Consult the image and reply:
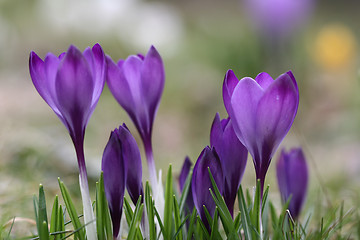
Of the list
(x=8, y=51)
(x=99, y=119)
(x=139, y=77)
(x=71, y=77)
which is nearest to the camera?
(x=71, y=77)

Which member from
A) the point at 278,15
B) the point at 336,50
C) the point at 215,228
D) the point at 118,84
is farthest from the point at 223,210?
the point at 336,50

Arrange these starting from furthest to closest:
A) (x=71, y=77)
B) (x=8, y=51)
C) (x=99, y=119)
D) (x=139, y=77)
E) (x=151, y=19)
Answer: (x=151, y=19) < (x=8, y=51) < (x=99, y=119) < (x=139, y=77) < (x=71, y=77)

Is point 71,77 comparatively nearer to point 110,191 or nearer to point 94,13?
point 110,191

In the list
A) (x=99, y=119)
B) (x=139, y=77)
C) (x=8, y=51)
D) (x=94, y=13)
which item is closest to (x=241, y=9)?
(x=94, y=13)

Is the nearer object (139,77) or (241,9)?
(139,77)

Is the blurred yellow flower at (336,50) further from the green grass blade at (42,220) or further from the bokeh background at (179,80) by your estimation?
the green grass blade at (42,220)

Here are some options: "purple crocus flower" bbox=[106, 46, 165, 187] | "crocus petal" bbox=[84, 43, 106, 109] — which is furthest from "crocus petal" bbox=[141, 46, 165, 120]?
"crocus petal" bbox=[84, 43, 106, 109]

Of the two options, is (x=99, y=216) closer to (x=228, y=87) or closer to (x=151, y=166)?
(x=151, y=166)
